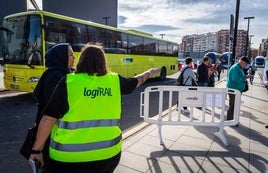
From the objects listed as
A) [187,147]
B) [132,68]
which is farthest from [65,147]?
[132,68]

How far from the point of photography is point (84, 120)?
6.13ft

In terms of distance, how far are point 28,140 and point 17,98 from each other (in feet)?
28.4

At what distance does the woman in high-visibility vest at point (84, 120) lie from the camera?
1.83m

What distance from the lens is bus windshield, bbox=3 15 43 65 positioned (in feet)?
30.3

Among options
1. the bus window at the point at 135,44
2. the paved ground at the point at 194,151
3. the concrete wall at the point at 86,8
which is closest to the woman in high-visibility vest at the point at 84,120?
the paved ground at the point at 194,151

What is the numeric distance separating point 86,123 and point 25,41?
858 cm

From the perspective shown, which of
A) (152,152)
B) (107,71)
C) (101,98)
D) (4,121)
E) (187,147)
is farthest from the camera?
(4,121)

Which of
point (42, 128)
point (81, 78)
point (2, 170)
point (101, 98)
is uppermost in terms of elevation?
point (81, 78)

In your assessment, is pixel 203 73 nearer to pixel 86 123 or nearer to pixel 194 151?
pixel 194 151

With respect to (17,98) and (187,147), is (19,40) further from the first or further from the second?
(187,147)

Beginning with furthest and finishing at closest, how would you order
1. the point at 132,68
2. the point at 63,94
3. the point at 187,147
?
1. the point at 132,68
2. the point at 187,147
3. the point at 63,94

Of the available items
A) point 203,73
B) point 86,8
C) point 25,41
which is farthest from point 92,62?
point 86,8

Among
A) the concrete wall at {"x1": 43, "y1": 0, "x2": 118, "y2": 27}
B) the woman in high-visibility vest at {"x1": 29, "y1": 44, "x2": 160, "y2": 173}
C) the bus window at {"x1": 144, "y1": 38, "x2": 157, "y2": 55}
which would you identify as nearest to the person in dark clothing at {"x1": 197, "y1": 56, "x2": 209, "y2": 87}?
the woman in high-visibility vest at {"x1": 29, "y1": 44, "x2": 160, "y2": 173}

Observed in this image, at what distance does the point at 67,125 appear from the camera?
73.1 inches
